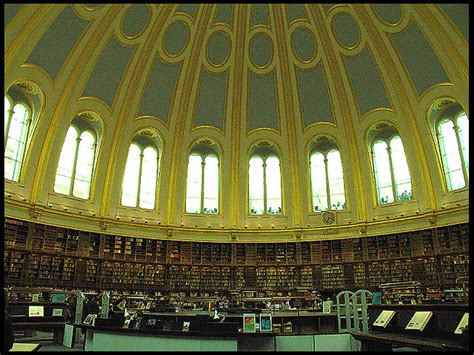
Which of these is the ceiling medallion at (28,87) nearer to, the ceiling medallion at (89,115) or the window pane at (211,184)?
the ceiling medallion at (89,115)

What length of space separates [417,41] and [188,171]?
1305cm

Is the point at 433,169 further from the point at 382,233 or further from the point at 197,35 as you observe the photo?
the point at 197,35

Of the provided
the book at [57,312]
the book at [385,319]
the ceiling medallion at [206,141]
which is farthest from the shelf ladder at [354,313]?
the ceiling medallion at [206,141]

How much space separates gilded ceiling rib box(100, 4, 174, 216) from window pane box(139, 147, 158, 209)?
139cm

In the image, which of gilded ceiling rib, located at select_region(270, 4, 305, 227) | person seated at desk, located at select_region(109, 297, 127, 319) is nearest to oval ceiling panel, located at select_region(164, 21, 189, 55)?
gilded ceiling rib, located at select_region(270, 4, 305, 227)

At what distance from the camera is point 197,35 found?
20578 millimetres

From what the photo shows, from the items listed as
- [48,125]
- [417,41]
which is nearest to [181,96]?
[48,125]

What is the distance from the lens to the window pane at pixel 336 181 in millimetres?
21766

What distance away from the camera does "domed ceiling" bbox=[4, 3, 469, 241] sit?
1795 centimetres

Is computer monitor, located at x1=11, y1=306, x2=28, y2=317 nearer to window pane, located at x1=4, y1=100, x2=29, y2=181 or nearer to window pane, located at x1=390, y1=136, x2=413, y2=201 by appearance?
window pane, located at x1=4, y1=100, x2=29, y2=181

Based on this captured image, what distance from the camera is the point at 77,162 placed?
2022 cm

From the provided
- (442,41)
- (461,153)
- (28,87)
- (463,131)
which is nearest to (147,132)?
(28,87)

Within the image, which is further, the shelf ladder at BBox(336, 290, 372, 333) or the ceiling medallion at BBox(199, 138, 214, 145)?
the ceiling medallion at BBox(199, 138, 214, 145)

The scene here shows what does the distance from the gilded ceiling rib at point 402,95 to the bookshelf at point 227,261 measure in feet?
7.61
